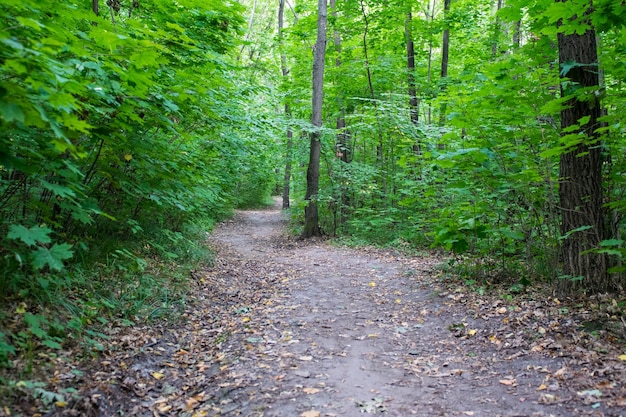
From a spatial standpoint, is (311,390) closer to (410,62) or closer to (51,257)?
(51,257)

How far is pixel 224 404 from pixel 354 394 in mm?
1168

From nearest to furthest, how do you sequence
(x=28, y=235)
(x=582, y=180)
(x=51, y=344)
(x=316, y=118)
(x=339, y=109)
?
(x=28, y=235) < (x=51, y=344) < (x=582, y=180) < (x=316, y=118) < (x=339, y=109)

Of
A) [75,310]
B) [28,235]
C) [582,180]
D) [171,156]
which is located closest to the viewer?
[28,235]

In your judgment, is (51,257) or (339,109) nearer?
(51,257)

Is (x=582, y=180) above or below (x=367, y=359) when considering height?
above

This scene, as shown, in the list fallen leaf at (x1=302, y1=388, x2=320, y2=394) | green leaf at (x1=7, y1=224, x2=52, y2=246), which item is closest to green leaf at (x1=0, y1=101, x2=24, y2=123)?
green leaf at (x1=7, y1=224, x2=52, y2=246)

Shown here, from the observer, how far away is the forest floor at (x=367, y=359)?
3.44 metres

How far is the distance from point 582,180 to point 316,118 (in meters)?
9.43

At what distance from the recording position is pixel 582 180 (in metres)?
5.13

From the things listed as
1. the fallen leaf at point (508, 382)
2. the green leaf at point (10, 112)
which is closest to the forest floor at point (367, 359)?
the fallen leaf at point (508, 382)

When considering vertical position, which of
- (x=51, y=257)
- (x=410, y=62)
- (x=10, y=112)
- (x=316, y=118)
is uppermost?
(x=410, y=62)

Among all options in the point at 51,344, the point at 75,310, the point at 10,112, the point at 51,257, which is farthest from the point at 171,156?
the point at 10,112

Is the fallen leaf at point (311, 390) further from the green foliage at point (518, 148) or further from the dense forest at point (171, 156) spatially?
the green foliage at point (518, 148)

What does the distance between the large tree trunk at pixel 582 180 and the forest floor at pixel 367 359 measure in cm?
41
